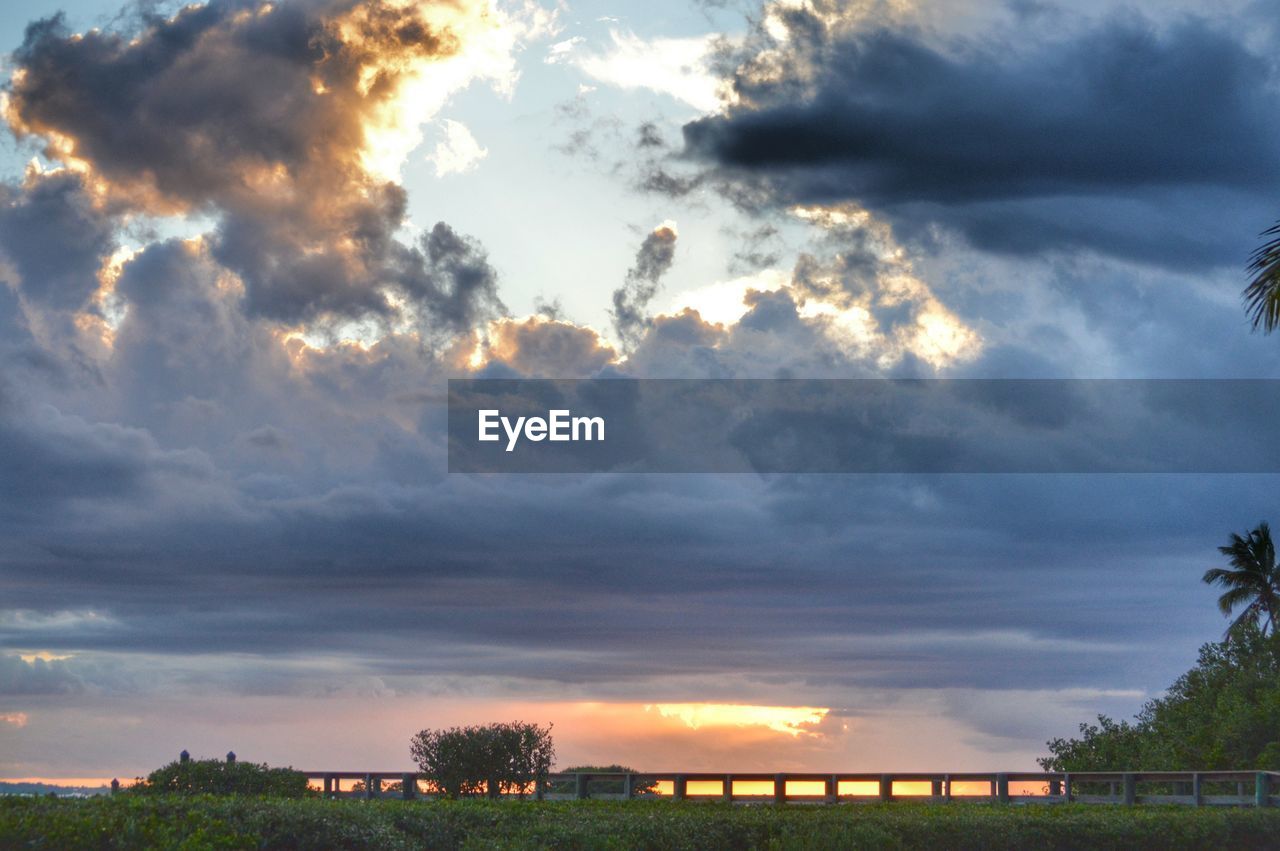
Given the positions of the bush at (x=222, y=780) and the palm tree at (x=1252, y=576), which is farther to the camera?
the palm tree at (x=1252, y=576)

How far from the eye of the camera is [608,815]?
826 inches

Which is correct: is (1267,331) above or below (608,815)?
above

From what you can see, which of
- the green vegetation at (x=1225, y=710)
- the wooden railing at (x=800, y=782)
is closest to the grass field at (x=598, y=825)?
the wooden railing at (x=800, y=782)

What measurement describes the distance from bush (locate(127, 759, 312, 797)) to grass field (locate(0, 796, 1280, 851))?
7.69m

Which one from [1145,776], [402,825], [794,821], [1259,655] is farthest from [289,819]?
[1259,655]

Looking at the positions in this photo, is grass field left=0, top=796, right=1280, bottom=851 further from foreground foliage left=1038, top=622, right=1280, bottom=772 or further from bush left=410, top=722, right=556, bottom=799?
foreground foliage left=1038, top=622, right=1280, bottom=772

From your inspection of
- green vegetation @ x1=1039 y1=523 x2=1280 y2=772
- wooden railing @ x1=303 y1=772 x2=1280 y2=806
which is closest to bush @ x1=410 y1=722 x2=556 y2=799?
wooden railing @ x1=303 y1=772 x2=1280 y2=806

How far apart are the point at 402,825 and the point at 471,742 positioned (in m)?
14.5

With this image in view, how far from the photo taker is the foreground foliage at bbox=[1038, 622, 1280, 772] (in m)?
58.9

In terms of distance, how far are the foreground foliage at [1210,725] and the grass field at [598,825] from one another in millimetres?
32056

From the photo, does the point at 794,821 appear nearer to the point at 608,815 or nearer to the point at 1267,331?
the point at 608,815

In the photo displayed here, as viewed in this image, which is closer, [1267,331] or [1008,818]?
[1008,818]

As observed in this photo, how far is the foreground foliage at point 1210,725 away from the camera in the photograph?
2319 inches

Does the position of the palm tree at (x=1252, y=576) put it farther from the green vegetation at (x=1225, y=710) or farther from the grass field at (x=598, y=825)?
the grass field at (x=598, y=825)
